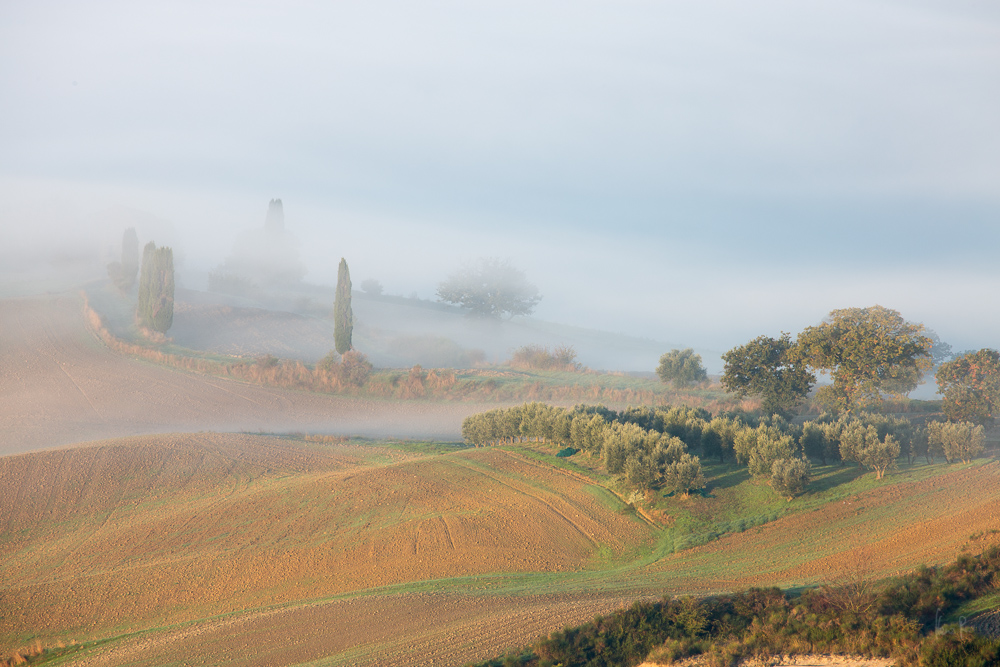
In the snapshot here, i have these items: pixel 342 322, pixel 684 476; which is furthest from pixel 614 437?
pixel 342 322

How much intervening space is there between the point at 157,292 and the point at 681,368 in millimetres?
42218

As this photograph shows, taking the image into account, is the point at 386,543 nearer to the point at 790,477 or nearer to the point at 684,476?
the point at 684,476

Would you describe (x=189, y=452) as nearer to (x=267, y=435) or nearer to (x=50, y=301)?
(x=267, y=435)

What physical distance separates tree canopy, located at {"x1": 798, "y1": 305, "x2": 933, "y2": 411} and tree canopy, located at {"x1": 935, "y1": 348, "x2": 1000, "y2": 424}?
1.01m

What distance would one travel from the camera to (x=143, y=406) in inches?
1328

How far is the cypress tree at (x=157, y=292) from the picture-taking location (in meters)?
51.8

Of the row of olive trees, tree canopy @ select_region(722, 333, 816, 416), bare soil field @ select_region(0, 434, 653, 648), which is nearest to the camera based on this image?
bare soil field @ select_region(0, 434, 653, 648)

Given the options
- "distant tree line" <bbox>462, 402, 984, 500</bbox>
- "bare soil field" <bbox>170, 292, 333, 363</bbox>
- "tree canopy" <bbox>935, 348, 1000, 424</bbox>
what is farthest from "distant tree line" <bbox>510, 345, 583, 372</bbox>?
"distant tree line" <bbox>462, 402, 984, 500</bbox>

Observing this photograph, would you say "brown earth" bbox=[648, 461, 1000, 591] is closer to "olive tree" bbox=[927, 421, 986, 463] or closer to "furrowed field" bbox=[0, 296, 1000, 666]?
"furrowed field" bbox=[0, 296, 1000, 666]

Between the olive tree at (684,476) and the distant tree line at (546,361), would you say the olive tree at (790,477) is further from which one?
the distant tree line at (546,361)

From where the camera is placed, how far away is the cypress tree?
51.8 metres

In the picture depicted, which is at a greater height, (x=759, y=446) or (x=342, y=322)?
(x=342, y=322)

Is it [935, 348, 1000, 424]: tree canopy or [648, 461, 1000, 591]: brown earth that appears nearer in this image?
[648, 461, 1000, 591]: brown earth

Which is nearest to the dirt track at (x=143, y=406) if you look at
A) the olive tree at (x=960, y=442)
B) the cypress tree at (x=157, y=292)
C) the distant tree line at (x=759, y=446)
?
the cypress tree at (x=157, y=292)
